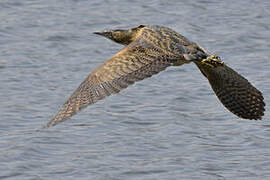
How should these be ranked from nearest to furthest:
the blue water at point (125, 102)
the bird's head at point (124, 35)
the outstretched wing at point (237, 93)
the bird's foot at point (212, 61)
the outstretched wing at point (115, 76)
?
1. the outstretched wing at point (115, 76)
2. the bird's foot at point (212, 61)
3. the outstretched wing at point (237, 93)
4. the blue water at point (125, 102)
5. the bird's head at point (124, 35)

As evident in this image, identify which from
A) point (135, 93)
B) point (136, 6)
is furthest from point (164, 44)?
point (136, 6)

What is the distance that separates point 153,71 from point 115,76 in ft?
1.12

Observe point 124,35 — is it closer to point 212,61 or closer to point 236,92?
point 236,92

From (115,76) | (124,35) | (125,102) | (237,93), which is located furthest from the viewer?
(125,102)

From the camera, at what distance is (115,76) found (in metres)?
7.42

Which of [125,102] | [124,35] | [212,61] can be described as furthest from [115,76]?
[125,102]

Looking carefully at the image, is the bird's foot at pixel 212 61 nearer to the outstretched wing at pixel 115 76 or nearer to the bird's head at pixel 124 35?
the outstretched wing at pixel 115 76

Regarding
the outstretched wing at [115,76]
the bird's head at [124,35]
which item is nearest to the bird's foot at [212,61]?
the outstretched wing at [115,76]

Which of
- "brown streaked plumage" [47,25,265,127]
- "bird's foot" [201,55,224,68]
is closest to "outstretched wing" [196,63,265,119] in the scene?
"brown streaked plumage" [47,25,265,127]

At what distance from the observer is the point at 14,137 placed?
31.4 feet

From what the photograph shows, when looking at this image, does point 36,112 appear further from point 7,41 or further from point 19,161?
point 7,41

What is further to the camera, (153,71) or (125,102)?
(125,102)

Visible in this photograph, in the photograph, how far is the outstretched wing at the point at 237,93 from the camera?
8555 mm

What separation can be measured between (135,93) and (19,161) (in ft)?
8.30
